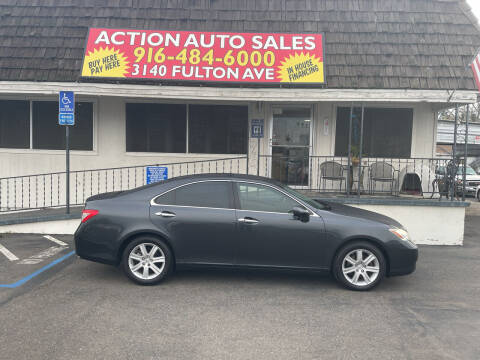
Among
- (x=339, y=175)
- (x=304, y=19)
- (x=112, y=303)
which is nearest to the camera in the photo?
(x=112, y=303)

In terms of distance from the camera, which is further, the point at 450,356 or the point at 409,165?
the point at 409,165

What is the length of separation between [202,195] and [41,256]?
127 inches

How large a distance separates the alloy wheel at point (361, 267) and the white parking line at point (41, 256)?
15.5ft

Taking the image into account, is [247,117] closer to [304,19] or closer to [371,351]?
[304,19]

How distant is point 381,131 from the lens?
10.3 meters

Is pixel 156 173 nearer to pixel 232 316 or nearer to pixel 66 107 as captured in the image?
pixel 66 107

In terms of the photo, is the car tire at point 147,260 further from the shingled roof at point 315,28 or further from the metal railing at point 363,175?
the shingled roof at point 315,28

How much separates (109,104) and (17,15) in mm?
3193

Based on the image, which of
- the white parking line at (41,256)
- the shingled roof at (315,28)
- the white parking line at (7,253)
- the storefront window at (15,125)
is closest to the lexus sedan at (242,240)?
the white parking line at (41,256)

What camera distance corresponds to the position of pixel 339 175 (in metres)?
9.71

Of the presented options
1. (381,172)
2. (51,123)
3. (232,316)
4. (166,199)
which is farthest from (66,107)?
(381,172)

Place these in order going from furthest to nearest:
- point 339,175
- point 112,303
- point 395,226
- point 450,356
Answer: point 339,175 → point 395,226 → point 112,303 → point 450,356

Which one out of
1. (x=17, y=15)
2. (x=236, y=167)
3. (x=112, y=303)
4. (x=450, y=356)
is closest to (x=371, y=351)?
(x=450, y=356)

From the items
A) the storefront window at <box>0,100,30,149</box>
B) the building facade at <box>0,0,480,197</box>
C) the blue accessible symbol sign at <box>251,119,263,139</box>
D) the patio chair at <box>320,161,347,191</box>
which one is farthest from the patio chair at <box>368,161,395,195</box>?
the storefront window at <box>0,100,30,149</box>
